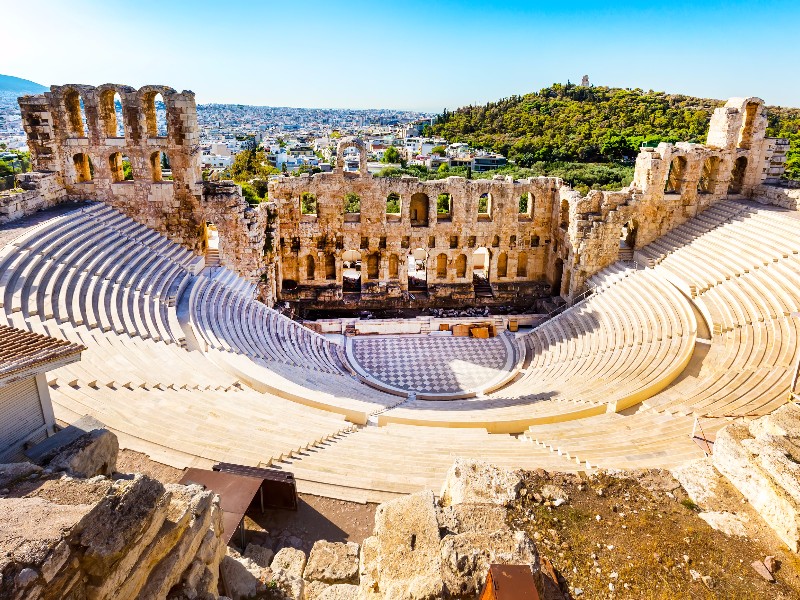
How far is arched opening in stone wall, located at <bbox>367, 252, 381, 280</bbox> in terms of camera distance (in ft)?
78.3

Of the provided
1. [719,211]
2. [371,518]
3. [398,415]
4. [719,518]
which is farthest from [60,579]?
[719,211]

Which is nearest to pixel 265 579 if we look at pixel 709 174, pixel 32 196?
pixel 32 196

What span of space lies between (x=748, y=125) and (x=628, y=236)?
6.49 m

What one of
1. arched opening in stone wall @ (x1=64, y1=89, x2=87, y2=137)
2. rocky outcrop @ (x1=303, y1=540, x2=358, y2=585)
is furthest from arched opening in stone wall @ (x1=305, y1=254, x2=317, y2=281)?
rocky outcrop @ (x1=303, y1=540, x2=358, y2=585)

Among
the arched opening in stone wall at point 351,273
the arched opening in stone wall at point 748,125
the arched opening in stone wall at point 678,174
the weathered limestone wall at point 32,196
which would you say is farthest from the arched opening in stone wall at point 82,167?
the arched opening in stone wall at point 748,125

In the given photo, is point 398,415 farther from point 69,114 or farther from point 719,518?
point 69,114

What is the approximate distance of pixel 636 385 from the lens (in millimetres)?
12977

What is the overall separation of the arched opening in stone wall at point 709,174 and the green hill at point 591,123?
2305cm

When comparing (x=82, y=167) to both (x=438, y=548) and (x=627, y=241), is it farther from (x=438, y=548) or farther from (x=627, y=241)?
(x=627, y=241)

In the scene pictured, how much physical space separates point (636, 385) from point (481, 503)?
8.16 metres

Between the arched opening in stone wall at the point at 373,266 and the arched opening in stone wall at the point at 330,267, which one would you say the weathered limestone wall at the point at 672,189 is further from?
the arched opening in stone wall at the point at 330,267

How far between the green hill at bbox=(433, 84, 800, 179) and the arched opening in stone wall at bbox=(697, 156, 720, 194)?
75.6 ft

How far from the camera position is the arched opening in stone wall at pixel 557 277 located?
23.7 m

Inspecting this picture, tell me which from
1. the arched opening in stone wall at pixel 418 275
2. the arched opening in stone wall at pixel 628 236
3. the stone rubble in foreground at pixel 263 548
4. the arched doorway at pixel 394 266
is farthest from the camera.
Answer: the arched opening in stone wall at pixel 418 275
